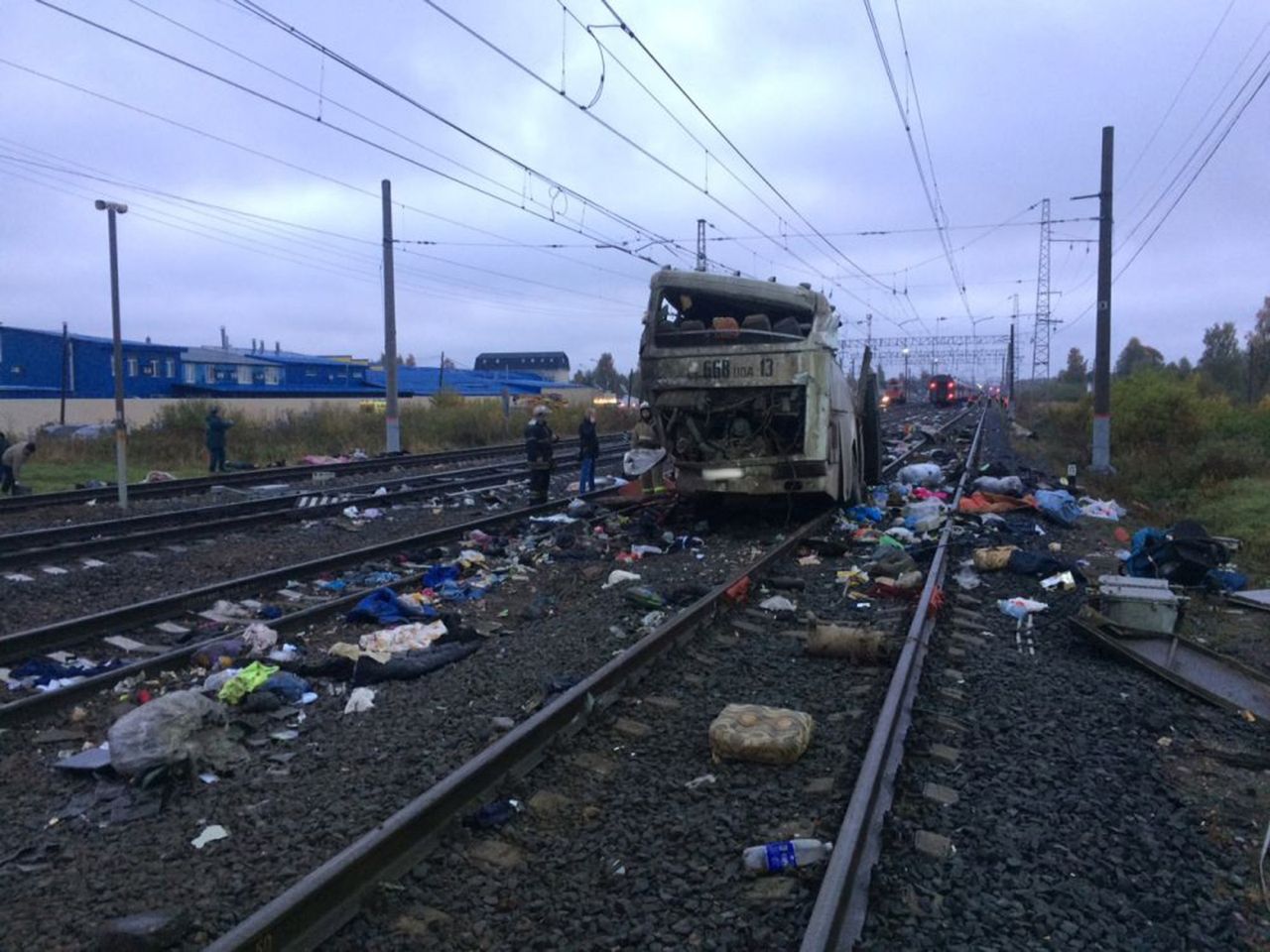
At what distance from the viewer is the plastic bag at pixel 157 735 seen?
4676 mm

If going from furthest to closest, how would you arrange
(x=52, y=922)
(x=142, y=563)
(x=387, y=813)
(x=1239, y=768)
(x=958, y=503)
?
(x=958, y=503)
(x=142, y=563)
(x=1239, y=768)
(x=387, y=813)
(x=52, y=922)

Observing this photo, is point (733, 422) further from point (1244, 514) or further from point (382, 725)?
point (1244, 514)

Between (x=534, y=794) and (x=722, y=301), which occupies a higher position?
(x=722, y=301)

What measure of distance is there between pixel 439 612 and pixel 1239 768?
5.78 metres

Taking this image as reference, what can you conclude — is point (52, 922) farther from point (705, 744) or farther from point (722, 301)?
point (722, 301)

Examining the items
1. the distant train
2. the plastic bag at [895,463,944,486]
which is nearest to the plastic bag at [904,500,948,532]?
the plastic bag at [895,463,944,486]

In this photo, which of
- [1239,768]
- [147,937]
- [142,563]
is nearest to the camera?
[147,937]

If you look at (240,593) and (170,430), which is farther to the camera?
(170,430)

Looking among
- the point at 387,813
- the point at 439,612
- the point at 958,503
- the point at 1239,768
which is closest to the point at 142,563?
the point at 439,612

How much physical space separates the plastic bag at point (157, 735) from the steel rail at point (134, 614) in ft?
8.53

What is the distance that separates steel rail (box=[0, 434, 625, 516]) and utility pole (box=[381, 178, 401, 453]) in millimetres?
1212

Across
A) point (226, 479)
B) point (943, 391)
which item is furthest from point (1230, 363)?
point (226, 479)

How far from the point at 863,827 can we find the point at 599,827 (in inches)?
44.5

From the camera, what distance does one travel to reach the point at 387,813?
13.9 ft
